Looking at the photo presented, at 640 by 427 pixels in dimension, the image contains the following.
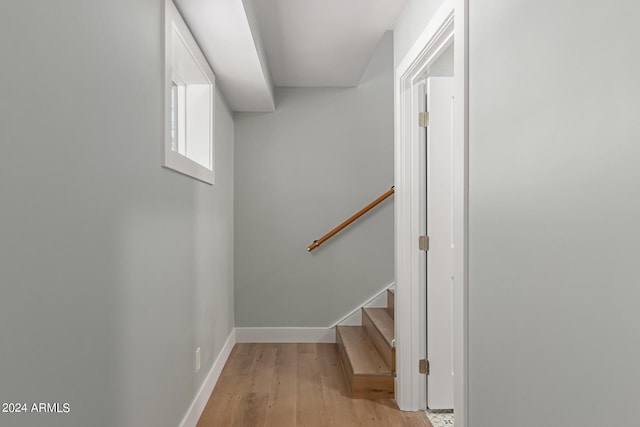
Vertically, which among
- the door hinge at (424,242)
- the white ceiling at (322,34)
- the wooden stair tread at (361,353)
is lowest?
the wooden stair tread at (361,353)

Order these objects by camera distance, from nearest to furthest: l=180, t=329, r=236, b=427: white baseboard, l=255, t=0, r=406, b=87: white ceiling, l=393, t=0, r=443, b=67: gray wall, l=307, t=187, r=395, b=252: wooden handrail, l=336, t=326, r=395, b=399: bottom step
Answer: l=393, t=0, r=443, b=67: gray wall, l=180, t=329, r=236, b=427: white baseboard, l=255, t=0, r=406, b=87: white ceiling, l=336, t=326, r=395, b=399: bottom step, l=307, t=187, r=395, b=252: wooden handrail

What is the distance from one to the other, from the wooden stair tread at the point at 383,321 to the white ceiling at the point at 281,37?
6.22ft

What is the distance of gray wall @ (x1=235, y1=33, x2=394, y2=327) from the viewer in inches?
165

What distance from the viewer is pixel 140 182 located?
1.68m

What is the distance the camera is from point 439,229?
2703 millimetres

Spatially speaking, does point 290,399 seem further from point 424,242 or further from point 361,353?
point 424,242

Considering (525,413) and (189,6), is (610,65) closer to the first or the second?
(525,413)

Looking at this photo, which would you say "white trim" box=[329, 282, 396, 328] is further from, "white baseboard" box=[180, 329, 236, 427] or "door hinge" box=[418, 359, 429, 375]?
"door hinge" box=[418, 359, 429, 375]

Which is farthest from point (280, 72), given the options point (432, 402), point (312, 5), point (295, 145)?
point (432, 402)

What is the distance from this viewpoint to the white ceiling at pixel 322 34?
2607 mm

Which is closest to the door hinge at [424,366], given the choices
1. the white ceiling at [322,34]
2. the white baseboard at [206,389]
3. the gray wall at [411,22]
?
the white baseboard at [206,389]

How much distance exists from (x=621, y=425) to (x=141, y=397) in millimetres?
1463

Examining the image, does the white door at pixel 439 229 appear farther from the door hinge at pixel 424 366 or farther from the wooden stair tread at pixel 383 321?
the wooden stair tread at pixel 383 321

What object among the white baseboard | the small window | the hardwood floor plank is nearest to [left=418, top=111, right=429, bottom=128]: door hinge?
the small window
